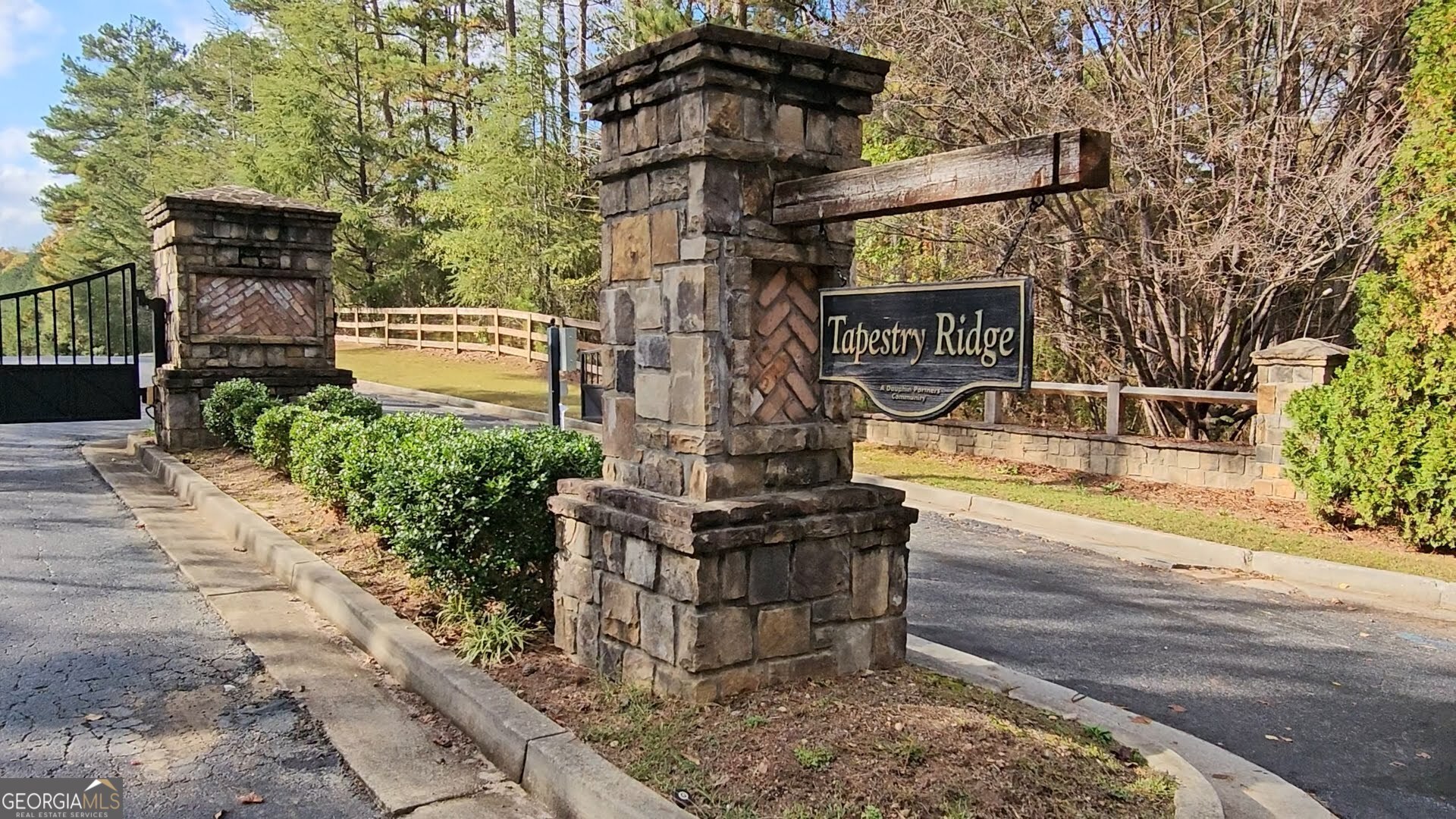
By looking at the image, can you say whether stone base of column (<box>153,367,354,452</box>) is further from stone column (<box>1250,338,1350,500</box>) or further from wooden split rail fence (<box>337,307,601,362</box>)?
wooden split rail fence (<box>337,307,601,362</box>)

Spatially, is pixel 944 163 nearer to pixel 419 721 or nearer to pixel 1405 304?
pixel 419 721

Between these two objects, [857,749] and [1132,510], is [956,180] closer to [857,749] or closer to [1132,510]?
[857,749]

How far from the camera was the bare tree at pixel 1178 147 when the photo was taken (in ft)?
33.0

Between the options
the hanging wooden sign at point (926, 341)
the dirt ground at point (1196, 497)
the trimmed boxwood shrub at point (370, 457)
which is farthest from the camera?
the dirt ground at point (1196, 497)

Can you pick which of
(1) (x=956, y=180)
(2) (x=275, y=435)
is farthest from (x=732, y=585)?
(2) (x=275, y=435)

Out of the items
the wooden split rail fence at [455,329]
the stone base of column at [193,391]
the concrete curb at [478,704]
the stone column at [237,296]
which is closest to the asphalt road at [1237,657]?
the concrete curb at [478,704]

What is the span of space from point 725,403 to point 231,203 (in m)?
8.81

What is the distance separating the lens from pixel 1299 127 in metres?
10.3

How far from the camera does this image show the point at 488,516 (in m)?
4.57

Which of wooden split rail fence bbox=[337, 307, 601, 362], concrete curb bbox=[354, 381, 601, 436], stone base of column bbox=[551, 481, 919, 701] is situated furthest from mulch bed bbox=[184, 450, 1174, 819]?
wooden split rail fence bbox=[337, 307, 601, 362]

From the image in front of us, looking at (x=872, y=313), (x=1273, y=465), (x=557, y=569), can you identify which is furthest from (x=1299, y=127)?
(x=557, y=569)

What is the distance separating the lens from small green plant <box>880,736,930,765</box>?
321 cm

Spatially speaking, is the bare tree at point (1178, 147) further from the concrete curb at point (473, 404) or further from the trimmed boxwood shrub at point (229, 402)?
the trimmed boxwood shrub at point (229, 402)

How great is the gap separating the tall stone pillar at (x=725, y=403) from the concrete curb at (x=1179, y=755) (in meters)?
0.47
